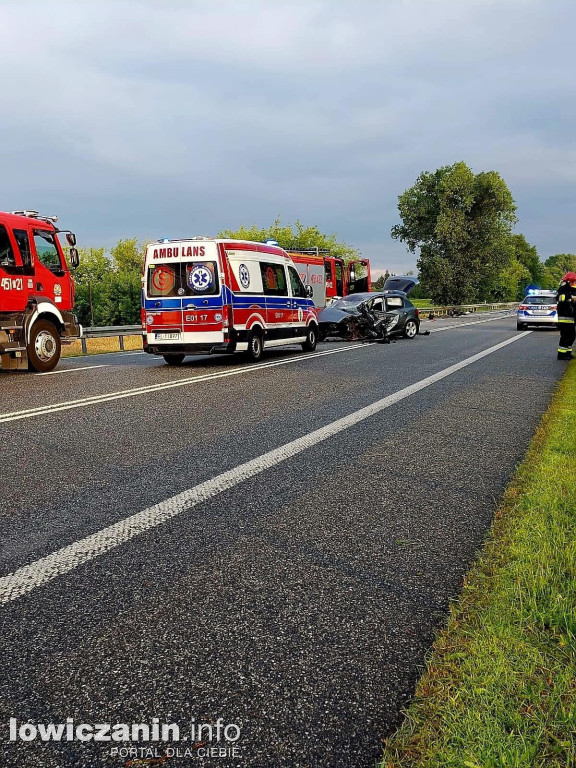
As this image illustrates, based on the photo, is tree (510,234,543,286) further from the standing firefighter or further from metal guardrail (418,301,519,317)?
the standing firefighter

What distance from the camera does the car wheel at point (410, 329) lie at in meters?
23.3

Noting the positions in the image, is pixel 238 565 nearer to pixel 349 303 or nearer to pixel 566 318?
pixel 566 318

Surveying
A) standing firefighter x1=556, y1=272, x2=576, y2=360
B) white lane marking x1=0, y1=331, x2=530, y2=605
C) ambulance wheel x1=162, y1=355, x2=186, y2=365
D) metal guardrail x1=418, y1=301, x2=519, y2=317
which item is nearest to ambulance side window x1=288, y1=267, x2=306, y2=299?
ambulance wheel x1=162, y1=355, x2=186, y2=365

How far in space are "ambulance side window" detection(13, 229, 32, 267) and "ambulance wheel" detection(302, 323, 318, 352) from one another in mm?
7434

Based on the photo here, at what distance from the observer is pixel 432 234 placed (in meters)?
65.1

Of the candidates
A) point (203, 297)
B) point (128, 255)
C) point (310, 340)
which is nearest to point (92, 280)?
point (128, 255)

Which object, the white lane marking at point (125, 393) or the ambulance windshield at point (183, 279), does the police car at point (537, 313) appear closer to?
the white lane marking at point (125, 393)

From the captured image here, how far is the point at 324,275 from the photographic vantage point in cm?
3375

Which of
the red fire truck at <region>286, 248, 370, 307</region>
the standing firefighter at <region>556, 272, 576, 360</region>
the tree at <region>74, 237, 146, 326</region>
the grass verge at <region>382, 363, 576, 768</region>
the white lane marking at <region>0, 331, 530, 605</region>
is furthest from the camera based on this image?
the tree at <region>74, 237, 146, 326</region>

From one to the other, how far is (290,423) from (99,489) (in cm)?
283

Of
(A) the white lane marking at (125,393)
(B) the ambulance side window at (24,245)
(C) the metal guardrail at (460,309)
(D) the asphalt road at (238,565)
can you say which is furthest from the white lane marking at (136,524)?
(C) the metal guardrail at (460,309)

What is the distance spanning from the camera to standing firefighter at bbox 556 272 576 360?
1395 centimetres

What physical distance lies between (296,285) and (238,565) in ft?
45.1

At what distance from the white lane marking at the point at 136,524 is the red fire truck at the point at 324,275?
2522 cm
